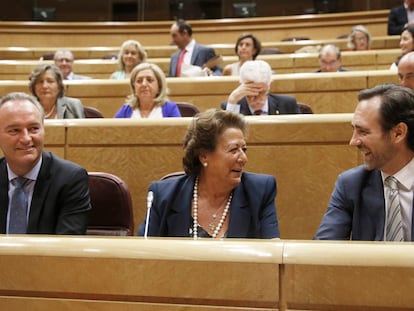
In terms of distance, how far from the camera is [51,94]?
218 cm

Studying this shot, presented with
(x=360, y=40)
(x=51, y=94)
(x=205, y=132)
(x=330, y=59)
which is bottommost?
(x=205, y=132)

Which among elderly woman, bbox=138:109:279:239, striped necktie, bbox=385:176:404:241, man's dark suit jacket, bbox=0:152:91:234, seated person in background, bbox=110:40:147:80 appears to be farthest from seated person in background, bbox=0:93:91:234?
seated person in background, bbox=110:40:147:80

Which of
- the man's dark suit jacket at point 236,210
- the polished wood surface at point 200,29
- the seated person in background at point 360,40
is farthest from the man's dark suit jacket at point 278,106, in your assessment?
the polished wood surface at point 200,29

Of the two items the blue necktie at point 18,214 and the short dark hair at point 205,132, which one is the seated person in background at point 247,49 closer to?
the short dark hair at point 205,132

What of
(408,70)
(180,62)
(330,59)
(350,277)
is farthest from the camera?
(180,62)

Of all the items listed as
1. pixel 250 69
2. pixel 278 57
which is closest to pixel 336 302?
pixel 250 69

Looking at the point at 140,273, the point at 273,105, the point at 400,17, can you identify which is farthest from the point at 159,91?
the point at 400,17

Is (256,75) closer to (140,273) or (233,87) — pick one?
(233,87)

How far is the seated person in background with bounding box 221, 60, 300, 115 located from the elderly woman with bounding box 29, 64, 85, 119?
0.60m

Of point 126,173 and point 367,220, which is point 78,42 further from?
point 367,220

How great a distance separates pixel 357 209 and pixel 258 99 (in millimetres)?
960

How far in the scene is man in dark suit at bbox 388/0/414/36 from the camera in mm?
3980

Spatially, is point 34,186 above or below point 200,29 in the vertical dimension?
below

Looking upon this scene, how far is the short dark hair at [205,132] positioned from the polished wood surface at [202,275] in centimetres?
57
